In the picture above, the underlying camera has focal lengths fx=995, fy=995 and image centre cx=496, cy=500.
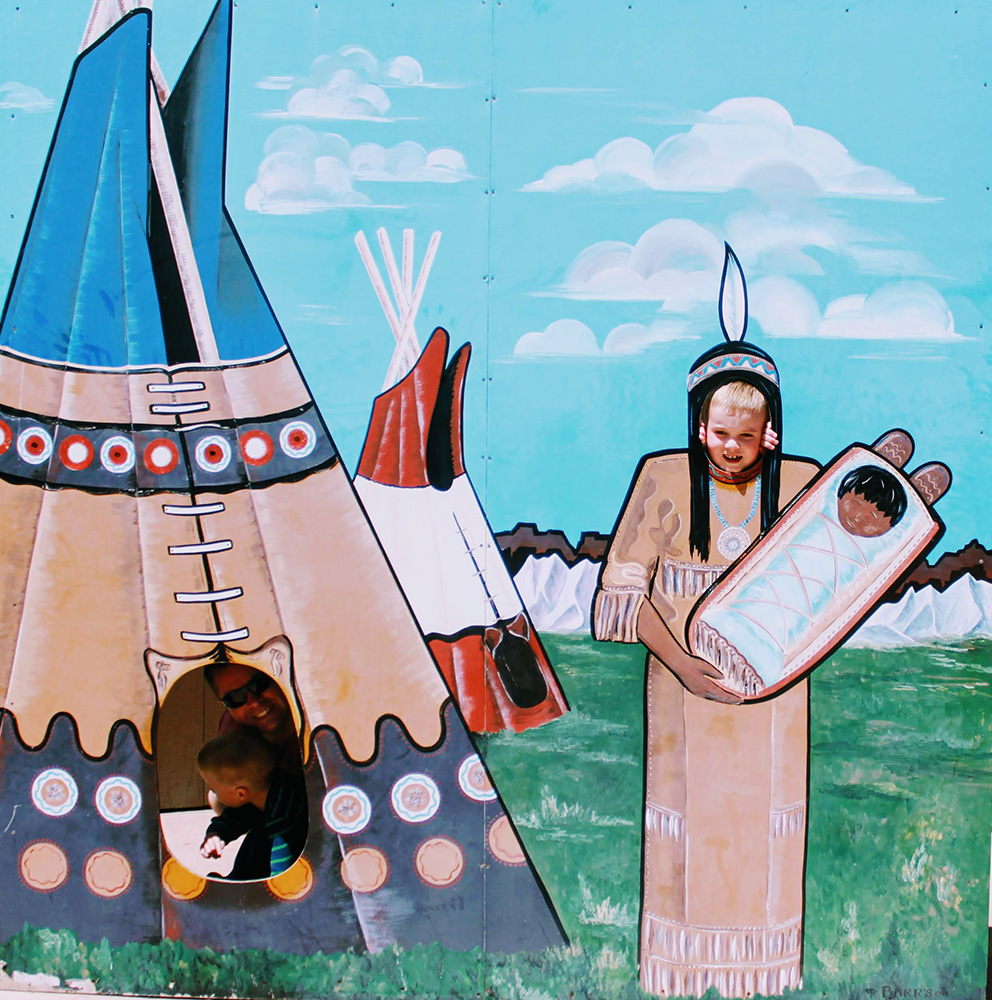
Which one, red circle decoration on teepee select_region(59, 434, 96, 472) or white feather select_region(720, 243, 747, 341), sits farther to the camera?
red circle decoration on teepee select_region(59, 434, 96, 472)

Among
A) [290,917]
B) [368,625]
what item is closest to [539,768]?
[368,625]

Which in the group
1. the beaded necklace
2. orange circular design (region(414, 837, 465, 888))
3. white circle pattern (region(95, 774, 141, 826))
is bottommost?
orange circular design (region(414, 837, 465, 888))

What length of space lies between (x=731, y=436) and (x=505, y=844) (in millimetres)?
1380

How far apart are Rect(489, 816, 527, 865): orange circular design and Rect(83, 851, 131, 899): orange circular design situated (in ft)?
3.63

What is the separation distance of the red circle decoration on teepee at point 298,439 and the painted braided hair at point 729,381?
Result: 1.13 metres

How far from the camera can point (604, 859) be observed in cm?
295

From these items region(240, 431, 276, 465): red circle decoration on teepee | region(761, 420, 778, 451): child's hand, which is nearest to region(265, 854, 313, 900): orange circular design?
region(240, 431, 276, 465): red circle decoration on teepee

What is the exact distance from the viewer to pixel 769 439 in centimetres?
292

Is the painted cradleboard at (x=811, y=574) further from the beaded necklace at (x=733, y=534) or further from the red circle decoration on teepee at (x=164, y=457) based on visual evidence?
the red circle decoration on teepee at (x=164, y=457)

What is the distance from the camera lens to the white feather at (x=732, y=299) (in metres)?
2.87

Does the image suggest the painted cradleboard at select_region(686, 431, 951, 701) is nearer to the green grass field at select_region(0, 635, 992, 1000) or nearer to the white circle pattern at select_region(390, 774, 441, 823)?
the green grass field at select_region(0, 635, 992, 1000)

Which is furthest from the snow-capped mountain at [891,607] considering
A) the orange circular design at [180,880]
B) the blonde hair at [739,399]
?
the orange circular design at [180,880]

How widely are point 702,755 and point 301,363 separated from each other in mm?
1651

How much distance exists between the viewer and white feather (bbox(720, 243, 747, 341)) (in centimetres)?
287
